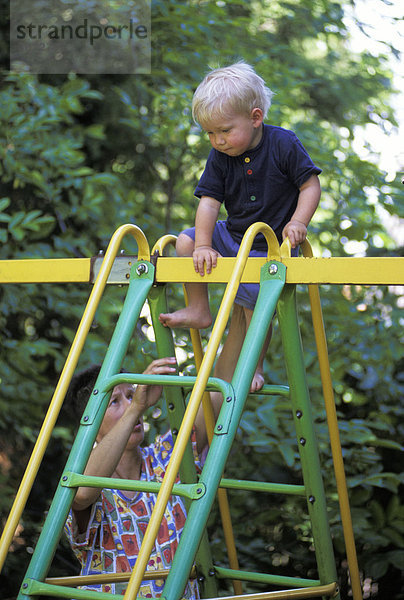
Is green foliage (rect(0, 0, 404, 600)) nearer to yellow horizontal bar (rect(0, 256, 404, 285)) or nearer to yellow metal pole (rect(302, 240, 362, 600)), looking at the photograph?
yellow metal pole (rect(302, 240, 362, 600))

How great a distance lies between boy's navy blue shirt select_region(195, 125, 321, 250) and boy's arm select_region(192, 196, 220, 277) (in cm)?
3

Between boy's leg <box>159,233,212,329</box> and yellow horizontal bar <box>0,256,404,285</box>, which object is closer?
yellow horizontal bar <box>0,256,404,285</box>

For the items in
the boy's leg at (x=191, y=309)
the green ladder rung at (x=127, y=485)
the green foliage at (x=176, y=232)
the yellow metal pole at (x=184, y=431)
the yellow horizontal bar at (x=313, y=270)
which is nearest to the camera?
the yellow metal pole at (x=184, y=431)

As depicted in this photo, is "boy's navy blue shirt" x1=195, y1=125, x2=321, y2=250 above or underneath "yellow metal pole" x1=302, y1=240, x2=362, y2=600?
above

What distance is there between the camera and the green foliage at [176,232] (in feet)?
11.3

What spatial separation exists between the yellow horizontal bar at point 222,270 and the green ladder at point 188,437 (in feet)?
0.13

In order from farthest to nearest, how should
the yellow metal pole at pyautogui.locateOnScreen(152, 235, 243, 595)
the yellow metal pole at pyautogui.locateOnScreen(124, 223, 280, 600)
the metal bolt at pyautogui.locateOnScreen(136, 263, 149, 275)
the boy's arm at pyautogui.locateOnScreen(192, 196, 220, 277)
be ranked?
1. the yellow metal pole at pyautogui.locateOnScreen(152, 235, 243, 595)
2. the metal bolt at pyautogui.locateOnScreen(136, 263, 149, 275)
3. the boy's arm at pyautogui.locateOnScreen(192, 196, 220, 277)
4. the yellow metal pole at pyautogui.locateOnScreen(124, 223, 280, 600)

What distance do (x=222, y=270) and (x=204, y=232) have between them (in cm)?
25

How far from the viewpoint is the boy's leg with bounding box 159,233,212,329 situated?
7.55 feet

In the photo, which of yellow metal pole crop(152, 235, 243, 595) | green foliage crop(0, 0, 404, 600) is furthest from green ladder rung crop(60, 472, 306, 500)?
green foliage crop(0, 0, 404, 600)

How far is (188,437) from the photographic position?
1713mm

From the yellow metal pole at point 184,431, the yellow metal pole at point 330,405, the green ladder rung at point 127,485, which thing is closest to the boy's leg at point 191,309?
the yellow metal pole at point 330,405

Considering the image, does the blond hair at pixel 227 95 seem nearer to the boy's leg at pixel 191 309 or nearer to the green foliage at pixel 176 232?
the boy's leg at pixel 191 309

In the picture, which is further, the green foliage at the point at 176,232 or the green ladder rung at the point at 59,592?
the green foliage at the point at 176,232
